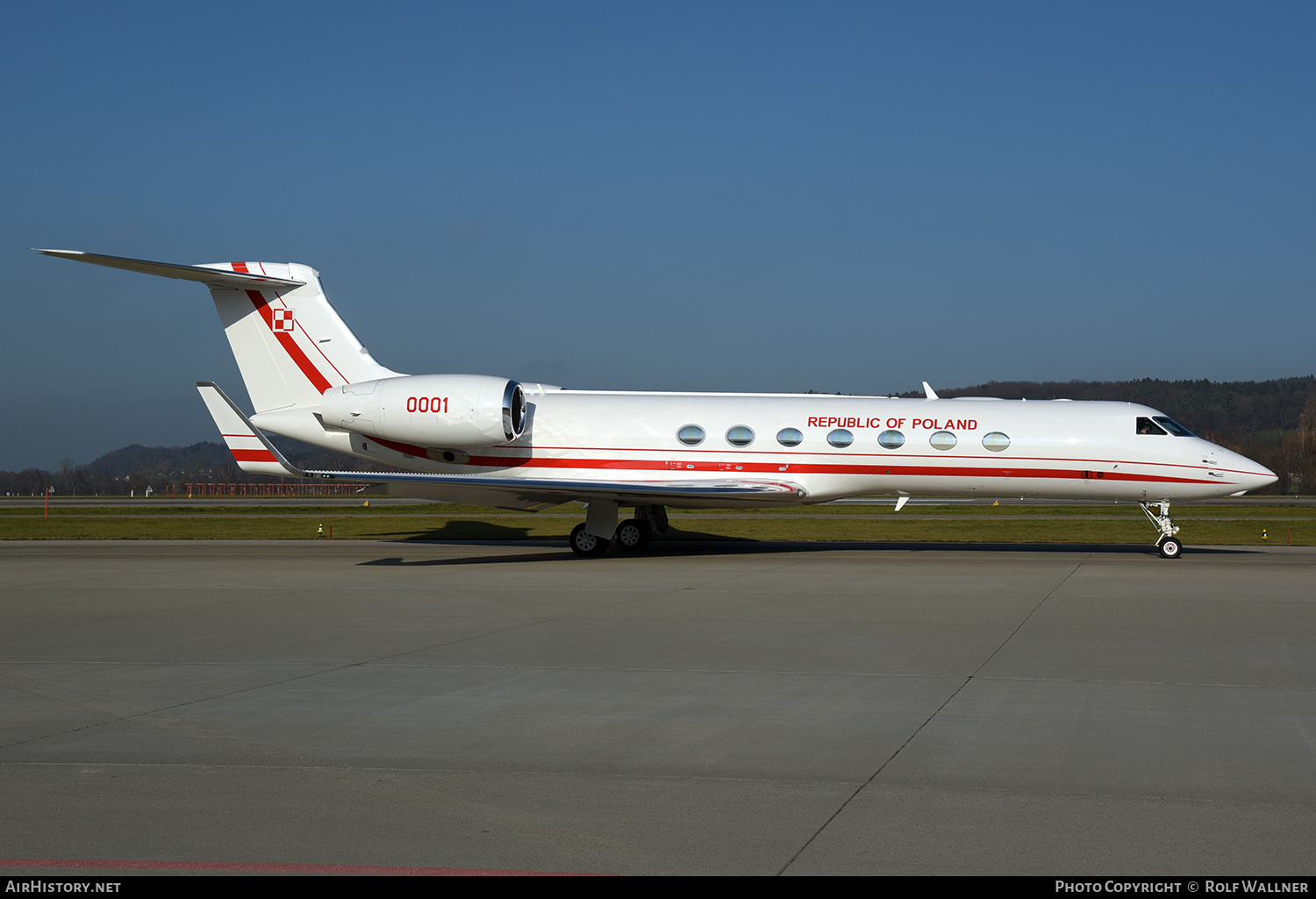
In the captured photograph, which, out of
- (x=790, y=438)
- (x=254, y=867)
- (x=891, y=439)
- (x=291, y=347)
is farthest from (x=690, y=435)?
(x=254, y=867)

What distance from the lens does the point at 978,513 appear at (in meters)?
37.5

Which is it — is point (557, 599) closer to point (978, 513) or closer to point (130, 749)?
point (130, 749)

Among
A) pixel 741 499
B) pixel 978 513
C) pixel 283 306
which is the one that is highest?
pixel 283 306

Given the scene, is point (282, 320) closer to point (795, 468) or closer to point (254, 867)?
point (795, 468)

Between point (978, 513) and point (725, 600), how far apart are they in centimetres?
2590

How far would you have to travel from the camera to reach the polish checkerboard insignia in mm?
21875

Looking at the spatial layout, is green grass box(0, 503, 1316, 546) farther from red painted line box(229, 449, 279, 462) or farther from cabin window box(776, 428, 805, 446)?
red painted line box(229, 449, 279, 462)

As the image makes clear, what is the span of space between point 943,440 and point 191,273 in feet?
48.9

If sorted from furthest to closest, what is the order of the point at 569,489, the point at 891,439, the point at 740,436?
the point at 740,436 < the point at 891,439 < the point at 569,489

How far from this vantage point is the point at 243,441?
20438mm

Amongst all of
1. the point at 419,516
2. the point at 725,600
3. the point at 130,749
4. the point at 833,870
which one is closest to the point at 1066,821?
the point at 833,870

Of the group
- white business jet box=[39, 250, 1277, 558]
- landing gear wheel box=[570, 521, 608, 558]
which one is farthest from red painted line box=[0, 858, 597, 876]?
landing gear wheel box=[570, 521, 608, 558]

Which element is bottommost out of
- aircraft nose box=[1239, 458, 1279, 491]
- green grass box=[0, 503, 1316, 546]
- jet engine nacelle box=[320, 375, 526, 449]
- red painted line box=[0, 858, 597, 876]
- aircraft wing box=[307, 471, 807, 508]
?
green grass box=[0, 503, 1316, 546]

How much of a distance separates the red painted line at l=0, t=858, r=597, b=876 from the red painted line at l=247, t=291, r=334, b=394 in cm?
Answer: 1813
